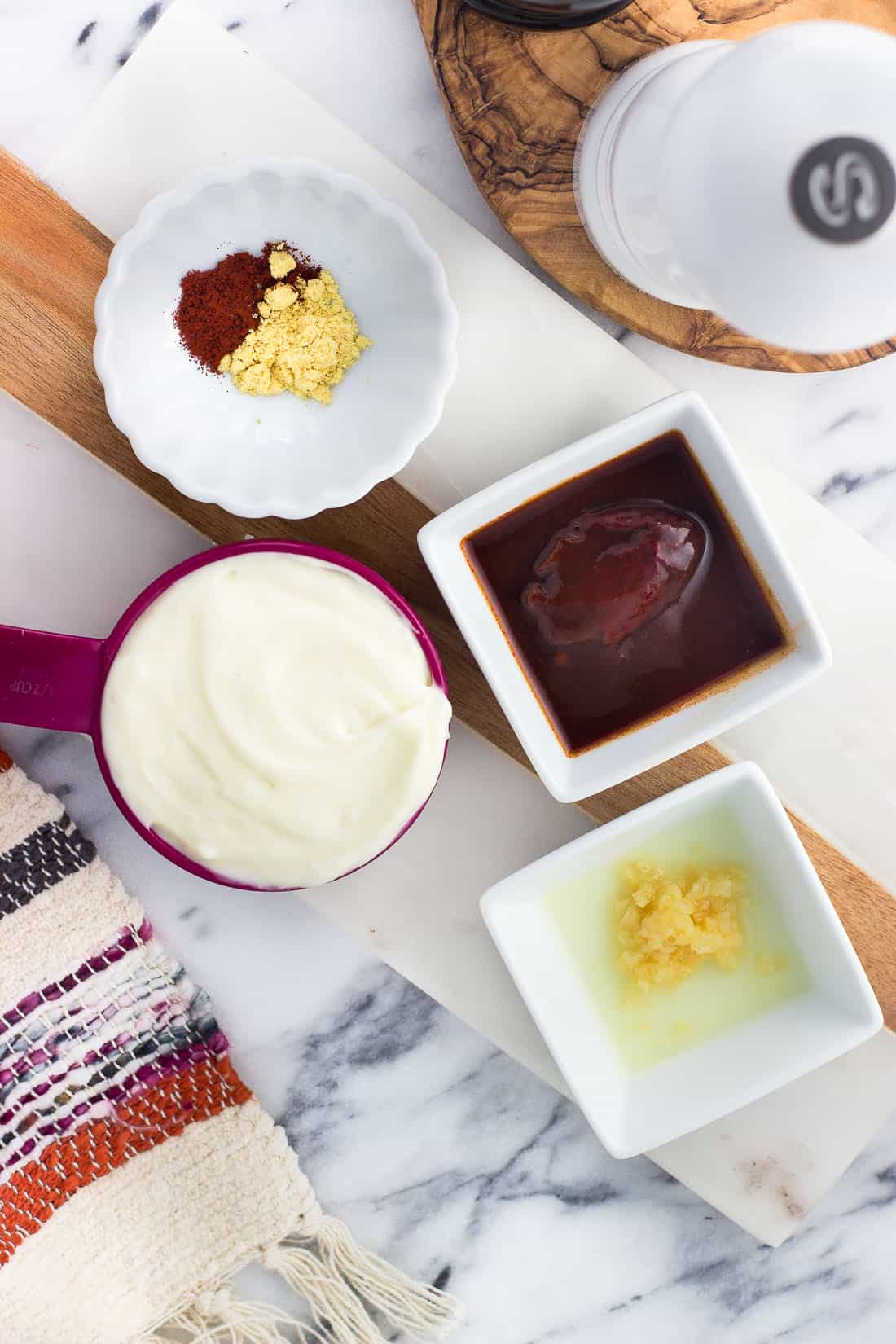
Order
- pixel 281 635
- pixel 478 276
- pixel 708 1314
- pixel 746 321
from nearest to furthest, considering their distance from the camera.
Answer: pixel 746 321 < pixel 281 635 < pixel 478 276 < pixel 708 1314

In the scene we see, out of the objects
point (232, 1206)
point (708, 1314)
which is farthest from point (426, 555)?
point (708, 1314)

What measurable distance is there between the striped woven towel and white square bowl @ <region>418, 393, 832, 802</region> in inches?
16.1

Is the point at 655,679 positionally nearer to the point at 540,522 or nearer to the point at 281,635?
the point at 540,522

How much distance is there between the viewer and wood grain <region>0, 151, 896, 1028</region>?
2.99 ft

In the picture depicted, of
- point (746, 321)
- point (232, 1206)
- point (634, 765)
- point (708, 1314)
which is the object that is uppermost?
point (746, 321)

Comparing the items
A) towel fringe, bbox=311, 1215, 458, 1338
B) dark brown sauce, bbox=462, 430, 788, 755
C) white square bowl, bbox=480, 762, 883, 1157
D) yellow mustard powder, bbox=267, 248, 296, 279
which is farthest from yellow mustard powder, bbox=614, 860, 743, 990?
yellow mustard powder, bbox=267, 248, 296, 279

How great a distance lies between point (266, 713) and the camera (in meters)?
0.84

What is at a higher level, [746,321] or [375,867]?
[746,321]

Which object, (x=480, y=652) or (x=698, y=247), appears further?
(x=480, y=652)

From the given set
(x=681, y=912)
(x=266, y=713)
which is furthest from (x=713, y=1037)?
(x=266, y=713)

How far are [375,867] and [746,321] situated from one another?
0.56 meters

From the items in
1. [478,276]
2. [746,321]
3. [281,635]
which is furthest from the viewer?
[478,276]

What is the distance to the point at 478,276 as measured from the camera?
952 mm

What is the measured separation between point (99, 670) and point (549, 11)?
601mm
